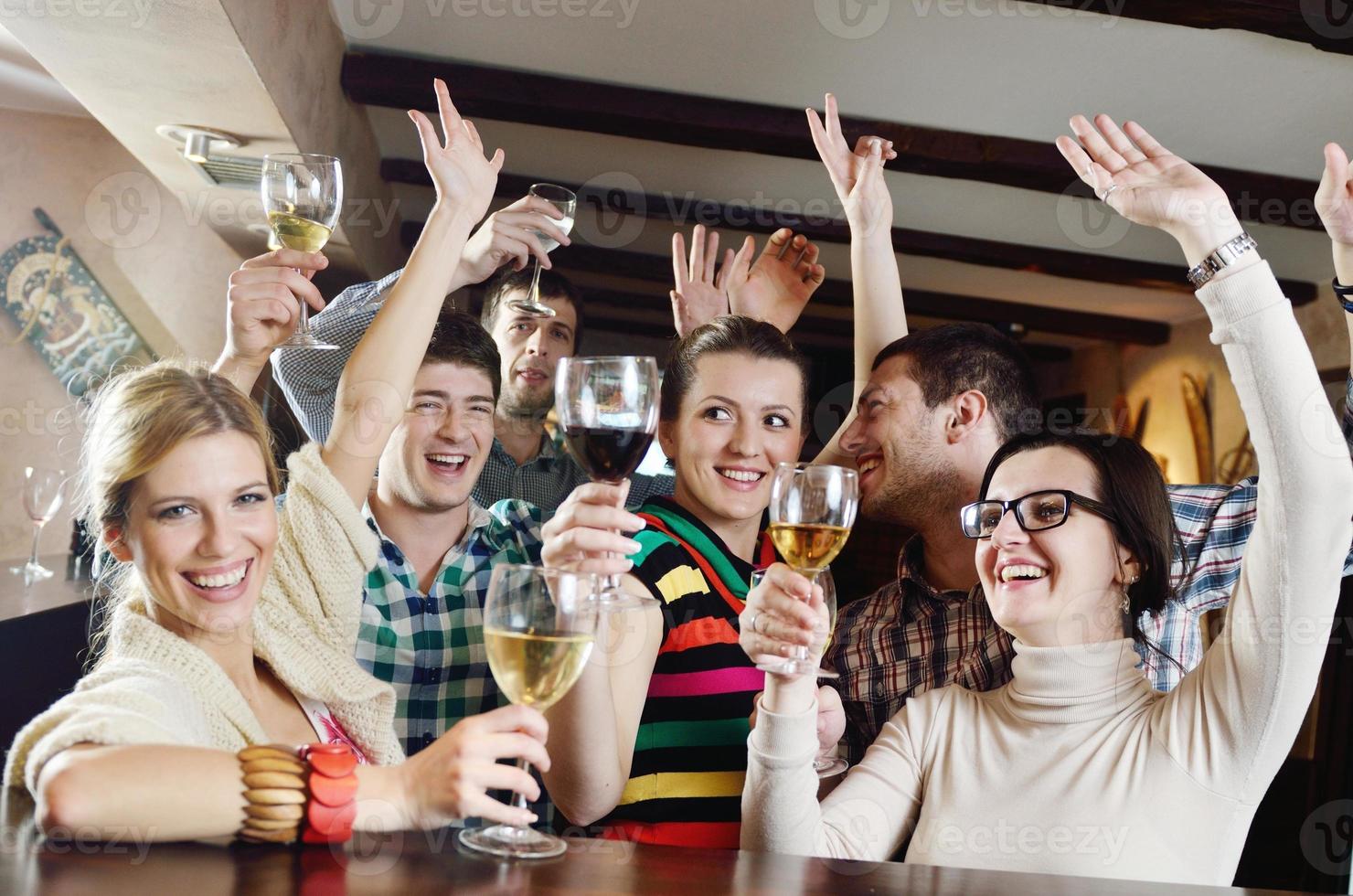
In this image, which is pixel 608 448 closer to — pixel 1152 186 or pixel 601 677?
pixel 601 677

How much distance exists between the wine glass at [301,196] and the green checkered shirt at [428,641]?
48cm

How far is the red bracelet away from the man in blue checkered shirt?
1.53 metres

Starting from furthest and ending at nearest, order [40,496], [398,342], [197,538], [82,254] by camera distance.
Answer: [82,254]
[40,496]
[398,342]
[197,538]

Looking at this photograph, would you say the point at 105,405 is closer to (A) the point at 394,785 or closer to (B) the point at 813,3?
(A) the point at 394,785

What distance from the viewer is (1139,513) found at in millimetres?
1697

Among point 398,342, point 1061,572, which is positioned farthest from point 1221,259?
point 398,342

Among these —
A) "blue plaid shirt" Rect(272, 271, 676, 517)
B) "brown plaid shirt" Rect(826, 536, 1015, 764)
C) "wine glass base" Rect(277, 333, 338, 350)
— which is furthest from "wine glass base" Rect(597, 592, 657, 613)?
"blue plaid shirt" Rect(272, 271, 676, 517)

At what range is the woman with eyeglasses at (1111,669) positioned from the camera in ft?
4.68

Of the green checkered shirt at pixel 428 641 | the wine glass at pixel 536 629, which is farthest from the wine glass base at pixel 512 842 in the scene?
the green checkered shirt at pixel 428 641

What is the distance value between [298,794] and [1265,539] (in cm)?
120

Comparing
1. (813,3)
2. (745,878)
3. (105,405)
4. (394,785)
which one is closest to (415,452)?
(105,405)

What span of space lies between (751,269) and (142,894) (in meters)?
2.22

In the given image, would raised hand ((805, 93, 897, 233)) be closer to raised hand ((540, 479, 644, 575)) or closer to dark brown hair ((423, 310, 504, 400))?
dark brown hair ((423, 310, 504, 400))

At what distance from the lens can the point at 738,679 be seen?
66.6 inches
